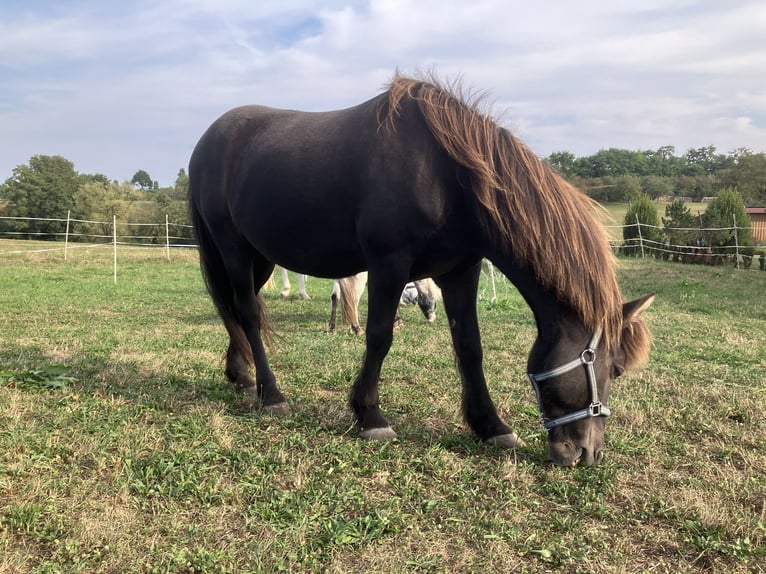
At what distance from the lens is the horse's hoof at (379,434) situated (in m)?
3.10

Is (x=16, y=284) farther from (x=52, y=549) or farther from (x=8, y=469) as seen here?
(x=52, y=549)

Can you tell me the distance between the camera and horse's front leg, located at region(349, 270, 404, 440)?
297 centimetres

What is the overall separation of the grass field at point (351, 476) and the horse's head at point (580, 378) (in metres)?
0.15

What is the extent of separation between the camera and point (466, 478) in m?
2.61

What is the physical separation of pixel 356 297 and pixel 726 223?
65.0 ft

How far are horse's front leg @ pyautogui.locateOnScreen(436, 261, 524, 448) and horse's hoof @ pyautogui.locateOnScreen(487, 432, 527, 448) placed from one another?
8 cm

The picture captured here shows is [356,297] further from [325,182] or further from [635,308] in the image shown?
[635,308]

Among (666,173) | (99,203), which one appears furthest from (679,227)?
(99,203)

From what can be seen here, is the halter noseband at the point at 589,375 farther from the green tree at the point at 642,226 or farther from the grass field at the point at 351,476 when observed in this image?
the green tree at the point at 642,226

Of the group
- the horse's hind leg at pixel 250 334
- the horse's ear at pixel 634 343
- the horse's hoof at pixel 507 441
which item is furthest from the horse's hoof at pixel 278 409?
the horse's ear at pixel 634 343

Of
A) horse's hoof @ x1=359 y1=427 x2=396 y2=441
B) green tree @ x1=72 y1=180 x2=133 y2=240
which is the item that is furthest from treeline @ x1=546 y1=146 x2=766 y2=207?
green tree @ x1=72 y1=180 x2=133 y2=240

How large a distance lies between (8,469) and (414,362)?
3.41m

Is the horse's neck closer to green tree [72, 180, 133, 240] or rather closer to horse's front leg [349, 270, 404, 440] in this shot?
horse's front leg [349, 270, 404, 440]

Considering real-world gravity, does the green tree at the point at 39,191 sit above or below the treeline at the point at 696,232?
above
